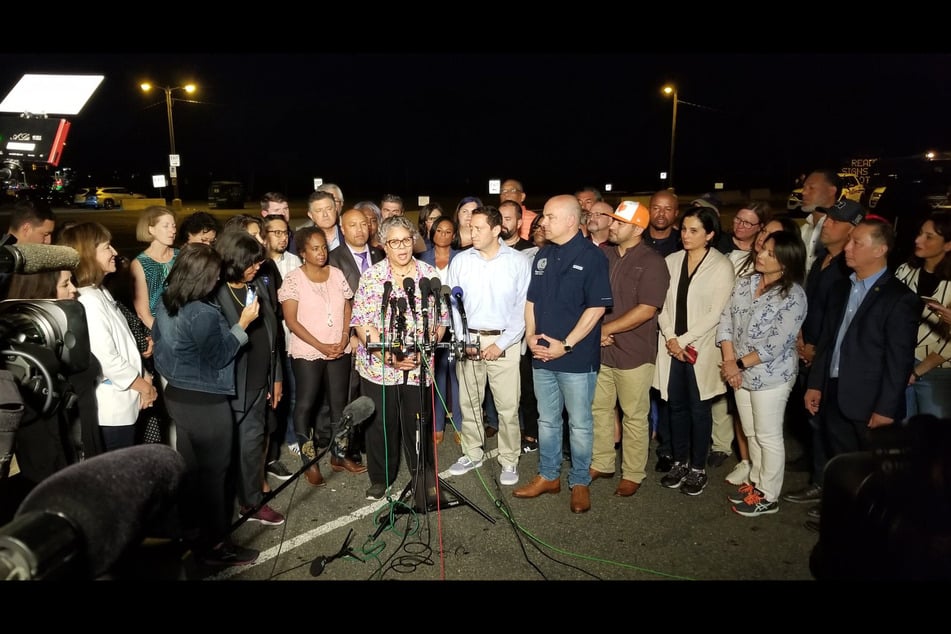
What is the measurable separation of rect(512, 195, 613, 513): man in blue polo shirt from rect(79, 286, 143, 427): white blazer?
111 inches

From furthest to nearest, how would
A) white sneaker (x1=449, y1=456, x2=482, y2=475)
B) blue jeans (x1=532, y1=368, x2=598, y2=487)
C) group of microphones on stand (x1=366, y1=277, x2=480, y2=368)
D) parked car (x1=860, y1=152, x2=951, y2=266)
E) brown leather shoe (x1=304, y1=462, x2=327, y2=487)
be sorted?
parked car (x1=860, y1=152, x2=951, y2=266) → white sneaker (x1=449, y1=456, x2=482, y2=475) → brown leather shoe (x1=304, y1=462, x2=327, y2=487) → blue jeans (x1=532, y1=368, x2=598, y2=487) → group of microphones on stand (x1=366, y1=277, x2=480, y2=368)

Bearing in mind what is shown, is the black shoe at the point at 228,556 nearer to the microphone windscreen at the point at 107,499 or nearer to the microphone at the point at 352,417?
the microphone at the point at 352,417

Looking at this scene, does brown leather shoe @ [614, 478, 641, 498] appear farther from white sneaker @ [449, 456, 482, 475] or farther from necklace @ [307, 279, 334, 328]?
necklace @ [307, 279, 334, 328]

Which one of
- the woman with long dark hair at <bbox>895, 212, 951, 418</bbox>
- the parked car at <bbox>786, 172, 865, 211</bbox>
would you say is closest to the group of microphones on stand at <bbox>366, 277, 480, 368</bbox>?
the woman with long dark hair at <bbox>895, 212, 951, 418</bbox>

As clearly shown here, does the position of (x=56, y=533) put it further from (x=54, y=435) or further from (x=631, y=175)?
(x=631, y=175)

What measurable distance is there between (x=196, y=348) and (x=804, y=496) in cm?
455

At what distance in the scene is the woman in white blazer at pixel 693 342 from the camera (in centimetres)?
475

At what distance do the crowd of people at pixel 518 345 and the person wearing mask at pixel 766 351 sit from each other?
15 mm

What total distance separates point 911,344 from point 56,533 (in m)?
4.54

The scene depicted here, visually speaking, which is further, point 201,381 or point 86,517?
point 201,381

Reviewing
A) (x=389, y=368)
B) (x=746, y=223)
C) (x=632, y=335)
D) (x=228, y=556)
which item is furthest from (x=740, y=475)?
(x=228, y=556)

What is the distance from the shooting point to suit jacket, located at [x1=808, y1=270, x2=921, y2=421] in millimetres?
3828

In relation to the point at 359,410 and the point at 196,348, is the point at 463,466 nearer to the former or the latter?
the point at 359,410

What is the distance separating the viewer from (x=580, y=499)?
14.8 ft
